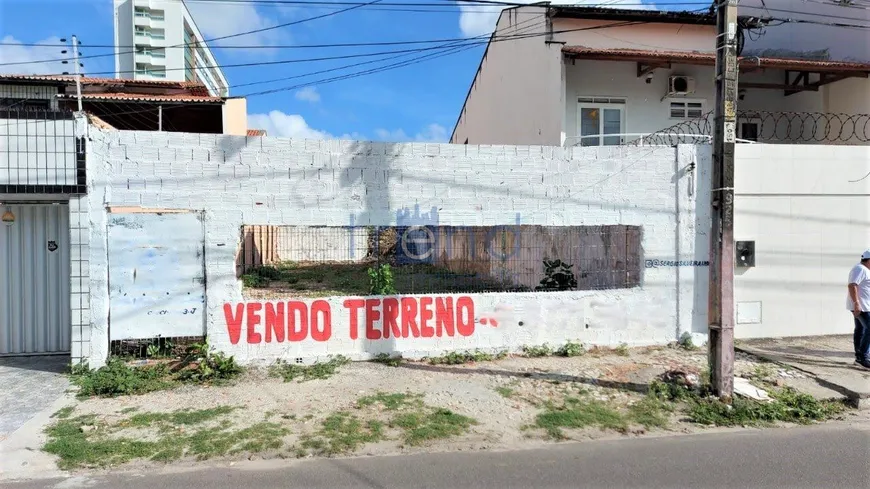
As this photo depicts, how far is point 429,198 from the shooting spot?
702 cm

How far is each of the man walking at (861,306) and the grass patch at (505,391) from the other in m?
4.57

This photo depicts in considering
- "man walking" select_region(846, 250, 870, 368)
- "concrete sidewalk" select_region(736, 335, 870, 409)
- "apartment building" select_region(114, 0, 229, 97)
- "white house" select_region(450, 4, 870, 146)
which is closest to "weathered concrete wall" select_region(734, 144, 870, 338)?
"concrete sidewalk" select_region(736, 335, 870, 409)

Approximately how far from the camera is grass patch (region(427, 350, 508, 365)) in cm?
691

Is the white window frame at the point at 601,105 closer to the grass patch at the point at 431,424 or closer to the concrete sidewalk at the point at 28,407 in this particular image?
the grass patch at the point at 431,424

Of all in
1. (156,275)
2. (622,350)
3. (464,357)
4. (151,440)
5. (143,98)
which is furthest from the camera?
(143,98)

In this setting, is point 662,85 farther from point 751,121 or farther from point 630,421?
point 630,421

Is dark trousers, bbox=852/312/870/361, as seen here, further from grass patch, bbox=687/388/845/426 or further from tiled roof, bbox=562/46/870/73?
tiled roof, bbox=562/46/870/73

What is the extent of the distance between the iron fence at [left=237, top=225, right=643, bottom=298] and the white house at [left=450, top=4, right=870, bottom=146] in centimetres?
348

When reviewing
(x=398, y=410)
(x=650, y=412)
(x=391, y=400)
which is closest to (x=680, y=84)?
(x=650, y=412)

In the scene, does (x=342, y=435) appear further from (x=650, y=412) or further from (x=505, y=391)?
(x=650, y=412)

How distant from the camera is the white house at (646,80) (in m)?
10.8

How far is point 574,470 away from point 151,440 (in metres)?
3.54

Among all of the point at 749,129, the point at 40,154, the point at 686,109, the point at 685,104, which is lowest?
the point at 40,154

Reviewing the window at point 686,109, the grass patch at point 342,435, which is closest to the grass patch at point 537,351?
the grass patch at point 342,435
